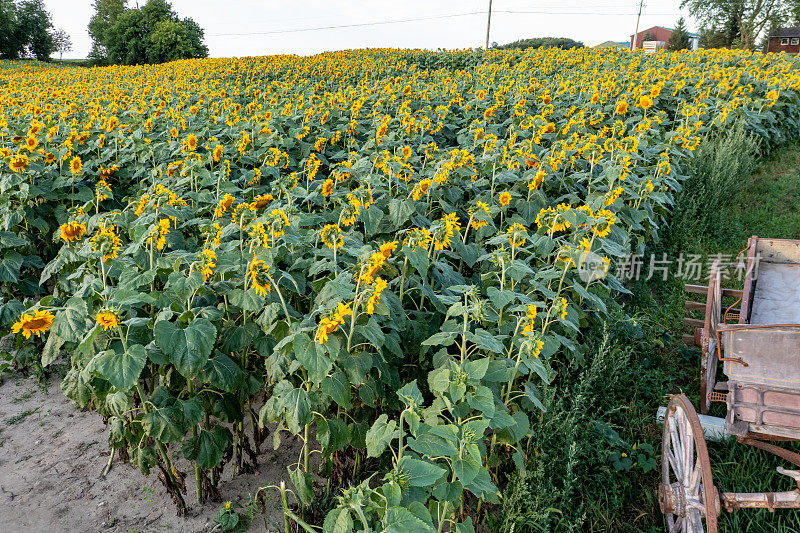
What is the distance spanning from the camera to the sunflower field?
213 cm

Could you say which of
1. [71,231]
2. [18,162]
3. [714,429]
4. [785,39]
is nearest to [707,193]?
[714,429]

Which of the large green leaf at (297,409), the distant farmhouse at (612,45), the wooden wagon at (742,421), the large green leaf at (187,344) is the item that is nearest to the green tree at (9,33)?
the distant farmhouse at (612,45)

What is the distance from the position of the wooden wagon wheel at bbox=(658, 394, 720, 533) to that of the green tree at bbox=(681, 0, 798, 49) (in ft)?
172

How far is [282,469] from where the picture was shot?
3.03 metres

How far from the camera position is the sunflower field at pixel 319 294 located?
213 cm

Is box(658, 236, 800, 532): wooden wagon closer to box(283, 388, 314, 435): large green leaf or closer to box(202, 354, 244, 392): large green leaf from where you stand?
box(283, 388, 314, 435): large green leaf

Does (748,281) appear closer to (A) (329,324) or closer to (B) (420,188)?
(B) (420,188)

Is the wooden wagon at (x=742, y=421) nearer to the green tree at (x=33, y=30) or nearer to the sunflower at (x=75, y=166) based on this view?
the sunflower at (x=75, y=166)

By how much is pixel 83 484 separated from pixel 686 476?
304 centimetres

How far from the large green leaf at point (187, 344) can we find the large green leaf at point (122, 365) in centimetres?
10

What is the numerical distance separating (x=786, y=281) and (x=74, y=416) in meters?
4.79

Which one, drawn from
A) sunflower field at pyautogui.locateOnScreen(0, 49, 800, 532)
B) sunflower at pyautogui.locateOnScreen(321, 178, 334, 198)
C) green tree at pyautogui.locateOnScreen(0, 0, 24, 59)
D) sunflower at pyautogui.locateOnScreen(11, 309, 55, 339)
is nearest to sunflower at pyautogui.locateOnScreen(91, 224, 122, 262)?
sunflower field at pyautogui.locateOnScreen(0, 49, 800, 532)

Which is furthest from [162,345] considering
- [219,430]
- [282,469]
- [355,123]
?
[355,123]

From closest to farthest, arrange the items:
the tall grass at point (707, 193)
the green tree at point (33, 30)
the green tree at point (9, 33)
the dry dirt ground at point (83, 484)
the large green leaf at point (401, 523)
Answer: the large green leaf at point (401, 523), the dry dirt ground at point (83, 484), the tall grass at point (707, 193), the green tree at point (9, 33), the green tree at point (33, 30)
